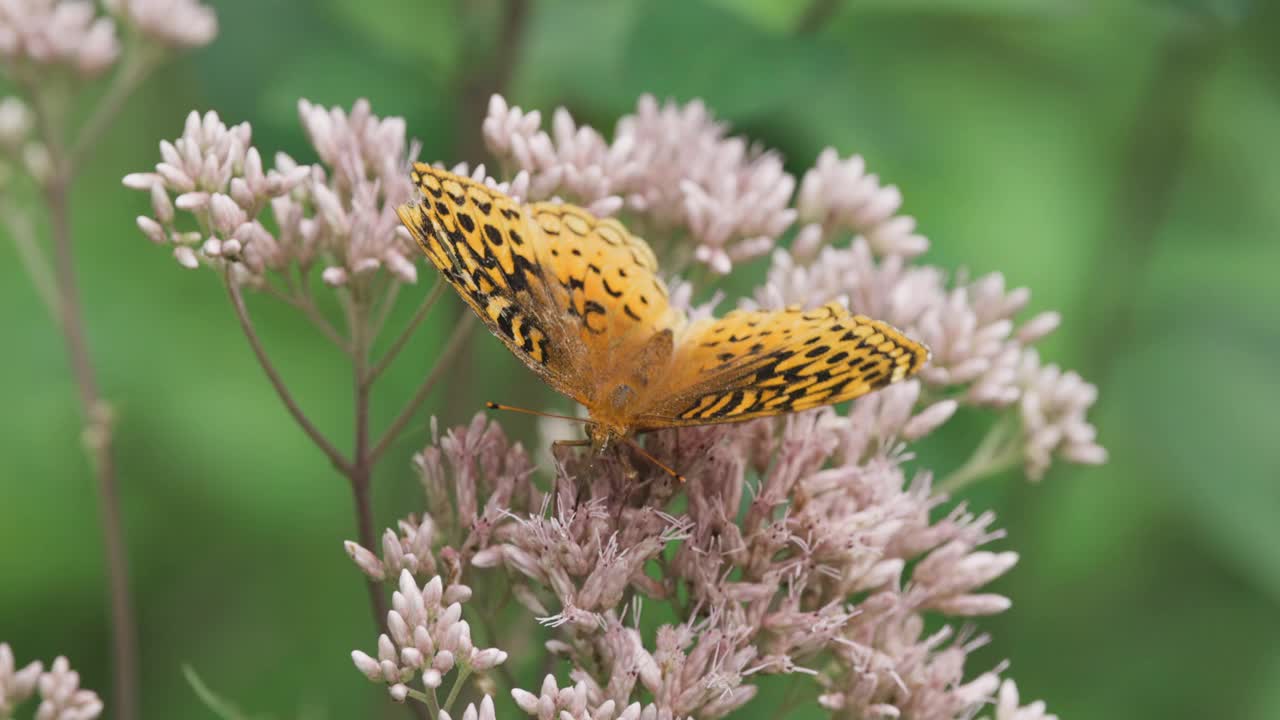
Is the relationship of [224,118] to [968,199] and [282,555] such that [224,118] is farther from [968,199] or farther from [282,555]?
[968,199]

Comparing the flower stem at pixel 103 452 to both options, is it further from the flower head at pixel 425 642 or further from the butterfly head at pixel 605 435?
the butterfly head at pixel 605 435

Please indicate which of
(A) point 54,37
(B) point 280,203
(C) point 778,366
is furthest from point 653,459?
(A) point 54,37

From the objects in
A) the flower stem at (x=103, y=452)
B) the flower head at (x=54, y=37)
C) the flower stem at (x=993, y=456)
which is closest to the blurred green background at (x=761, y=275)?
the flower stem at (x=993, y=456)

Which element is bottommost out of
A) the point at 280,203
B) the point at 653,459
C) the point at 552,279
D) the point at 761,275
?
the point at 653,459

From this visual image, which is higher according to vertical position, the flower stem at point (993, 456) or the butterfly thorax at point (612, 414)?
the flower stem at point (993, 456)

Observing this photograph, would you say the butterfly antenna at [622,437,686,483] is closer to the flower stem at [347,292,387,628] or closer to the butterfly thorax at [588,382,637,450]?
the butterfly thorax at [588,382,637,450]

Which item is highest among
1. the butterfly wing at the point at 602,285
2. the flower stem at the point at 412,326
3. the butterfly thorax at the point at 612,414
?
the butterfly wing at the point at 602,285

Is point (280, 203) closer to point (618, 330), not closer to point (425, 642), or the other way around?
point (618, 330)

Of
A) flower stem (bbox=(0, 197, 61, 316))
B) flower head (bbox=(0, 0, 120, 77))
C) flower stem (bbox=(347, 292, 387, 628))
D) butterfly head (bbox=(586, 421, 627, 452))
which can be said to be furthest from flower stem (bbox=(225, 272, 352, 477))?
flower head (bbox=(0, 0, 120, 77))

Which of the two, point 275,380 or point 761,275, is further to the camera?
point 761,275
